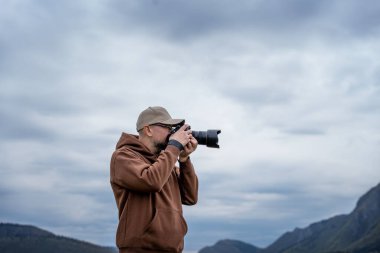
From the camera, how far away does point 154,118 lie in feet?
22.4

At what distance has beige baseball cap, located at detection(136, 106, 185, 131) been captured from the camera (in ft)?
22.4

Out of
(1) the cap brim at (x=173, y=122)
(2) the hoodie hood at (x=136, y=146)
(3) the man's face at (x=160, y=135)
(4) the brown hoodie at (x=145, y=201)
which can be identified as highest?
(1) the cap brim at (x=173, y=122)

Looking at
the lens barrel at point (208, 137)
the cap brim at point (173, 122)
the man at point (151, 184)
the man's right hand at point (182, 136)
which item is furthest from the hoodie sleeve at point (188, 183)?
the cap brim at point (173, 122)

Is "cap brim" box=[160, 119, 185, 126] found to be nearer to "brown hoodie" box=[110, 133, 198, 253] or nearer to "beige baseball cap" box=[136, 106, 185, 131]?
"beige baseball cap" box=[136, 106, 185, 131]

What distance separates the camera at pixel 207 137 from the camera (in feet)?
22.9

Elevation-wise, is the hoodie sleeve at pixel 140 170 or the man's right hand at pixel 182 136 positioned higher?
the man's right hand at pixel 182 136

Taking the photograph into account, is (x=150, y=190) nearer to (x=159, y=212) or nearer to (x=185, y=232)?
(x=159, y=212)

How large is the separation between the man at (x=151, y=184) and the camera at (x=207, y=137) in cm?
15

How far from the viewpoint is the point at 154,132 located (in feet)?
22.6

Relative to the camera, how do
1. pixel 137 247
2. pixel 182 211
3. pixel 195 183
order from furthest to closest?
pixel 195 183 < pixel 182 211 < pixel 137 247

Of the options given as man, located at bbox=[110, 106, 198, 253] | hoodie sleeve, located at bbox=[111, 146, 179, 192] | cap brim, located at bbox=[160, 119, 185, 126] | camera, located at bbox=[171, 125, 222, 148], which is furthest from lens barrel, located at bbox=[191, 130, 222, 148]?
hoodie sleeve, located at bbox=[111, 146, 179, 192]

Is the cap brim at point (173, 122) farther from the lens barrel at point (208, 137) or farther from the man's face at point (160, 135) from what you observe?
the lens barrel at point (208, 137)

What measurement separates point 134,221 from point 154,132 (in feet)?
3.64

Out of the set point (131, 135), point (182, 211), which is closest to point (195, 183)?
point (182, 211)
